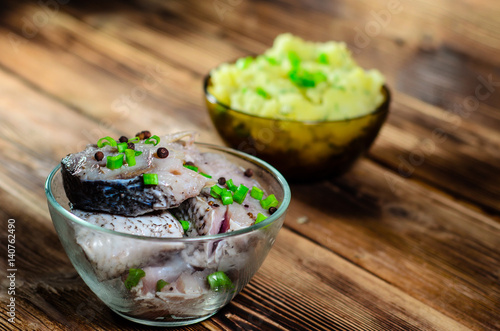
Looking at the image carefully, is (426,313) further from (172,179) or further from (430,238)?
(172,179)

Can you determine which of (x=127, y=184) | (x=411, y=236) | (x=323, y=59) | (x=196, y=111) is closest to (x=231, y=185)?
(x=127, y=184)

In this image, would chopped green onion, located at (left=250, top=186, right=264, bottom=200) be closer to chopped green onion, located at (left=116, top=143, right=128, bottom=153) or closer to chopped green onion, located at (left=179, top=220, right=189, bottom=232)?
chopped green onion, located at (left=179, top=220, right=189, bottom=232)

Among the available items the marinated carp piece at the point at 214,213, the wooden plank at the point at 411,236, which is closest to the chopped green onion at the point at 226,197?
the marinated carp piece at the point at 214,213

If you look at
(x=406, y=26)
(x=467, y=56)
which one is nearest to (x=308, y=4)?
(x=406, y=26)

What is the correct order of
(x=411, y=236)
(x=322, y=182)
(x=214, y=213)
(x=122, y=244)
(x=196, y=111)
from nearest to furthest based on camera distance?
1. (x=122, y=244)
2. (x=214, y=213)
3. (x=411, y=236)
4. (x=322, y=182)
5. (x=196, y=111)

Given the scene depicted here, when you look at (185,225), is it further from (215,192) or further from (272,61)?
(272,61)

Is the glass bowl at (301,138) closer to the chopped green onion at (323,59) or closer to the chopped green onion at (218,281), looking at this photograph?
the chopped green onion at (323,59)
